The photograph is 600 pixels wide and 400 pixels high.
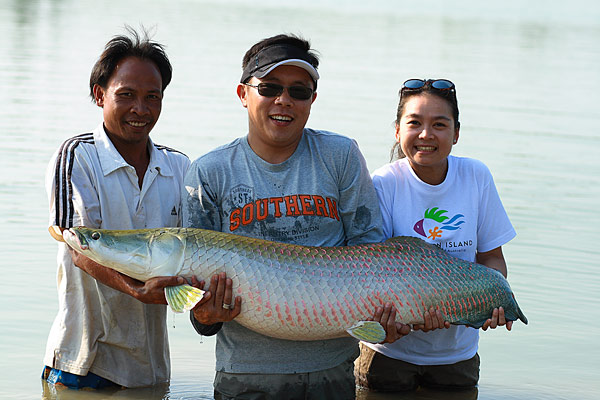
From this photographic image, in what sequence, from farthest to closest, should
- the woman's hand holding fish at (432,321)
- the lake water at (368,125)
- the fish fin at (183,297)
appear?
1. the lake water at (368,125)
2. the woman's hand holding fish at (432,321)
3. the fish fin at (183,297)

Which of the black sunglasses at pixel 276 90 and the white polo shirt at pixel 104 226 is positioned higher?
the black sunglasses at pixel 276 90

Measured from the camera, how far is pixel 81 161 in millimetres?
4996

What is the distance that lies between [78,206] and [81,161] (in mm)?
285

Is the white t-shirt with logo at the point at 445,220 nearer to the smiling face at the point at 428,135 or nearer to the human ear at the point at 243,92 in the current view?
the smiling face at the point at 428,135

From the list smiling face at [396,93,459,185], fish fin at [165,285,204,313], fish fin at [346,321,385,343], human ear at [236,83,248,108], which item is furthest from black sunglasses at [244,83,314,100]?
fish fin at [346,321,385,343]

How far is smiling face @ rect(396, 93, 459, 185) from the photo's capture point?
521cm

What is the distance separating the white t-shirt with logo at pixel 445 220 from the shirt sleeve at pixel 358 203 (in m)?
0.34

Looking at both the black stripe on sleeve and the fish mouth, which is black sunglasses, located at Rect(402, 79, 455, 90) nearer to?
the black stripe on sleeve

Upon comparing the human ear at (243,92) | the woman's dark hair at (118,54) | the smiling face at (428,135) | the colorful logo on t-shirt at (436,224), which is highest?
the woman's dark hair at (118,54)

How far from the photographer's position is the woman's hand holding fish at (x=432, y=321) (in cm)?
475

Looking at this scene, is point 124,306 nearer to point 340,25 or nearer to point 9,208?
point 9,208

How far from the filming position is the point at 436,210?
5.23 metres

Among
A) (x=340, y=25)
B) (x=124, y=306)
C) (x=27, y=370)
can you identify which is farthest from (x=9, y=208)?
(x=340, y=25)

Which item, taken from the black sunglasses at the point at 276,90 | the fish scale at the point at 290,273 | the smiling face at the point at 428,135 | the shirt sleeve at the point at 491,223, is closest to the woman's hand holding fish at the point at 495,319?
the fish scale at the point at 290,273
